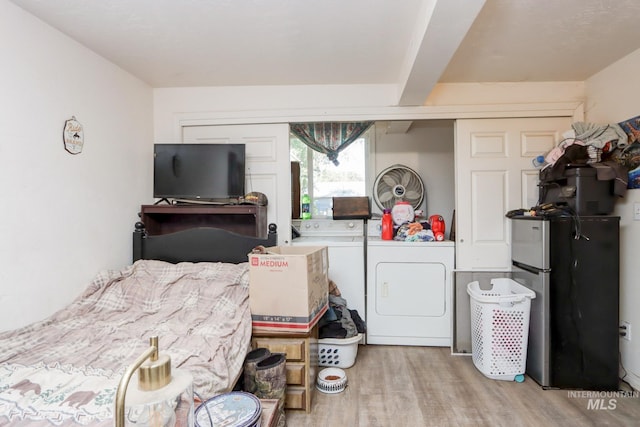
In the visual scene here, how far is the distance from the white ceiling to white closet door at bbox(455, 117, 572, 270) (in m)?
0.38

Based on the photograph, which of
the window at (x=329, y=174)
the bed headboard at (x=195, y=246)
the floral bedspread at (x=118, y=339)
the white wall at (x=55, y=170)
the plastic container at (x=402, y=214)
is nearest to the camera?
the floral bedspread at (x=118, y=339)

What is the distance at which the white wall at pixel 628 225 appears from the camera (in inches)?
84.1

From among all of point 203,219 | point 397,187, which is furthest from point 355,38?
point 397,187

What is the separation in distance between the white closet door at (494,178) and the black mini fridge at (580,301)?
0.53 meters

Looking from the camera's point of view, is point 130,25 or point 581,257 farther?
point 581,257

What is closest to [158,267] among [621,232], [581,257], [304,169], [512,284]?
[304,169]

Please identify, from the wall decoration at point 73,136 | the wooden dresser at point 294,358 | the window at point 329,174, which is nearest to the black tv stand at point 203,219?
the wall decoration at point 73,136

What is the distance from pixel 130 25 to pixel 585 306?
10.5ft

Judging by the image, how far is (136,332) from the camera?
5.51ft

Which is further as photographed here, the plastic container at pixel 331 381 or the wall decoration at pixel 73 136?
the plastic container at pixel 331 381

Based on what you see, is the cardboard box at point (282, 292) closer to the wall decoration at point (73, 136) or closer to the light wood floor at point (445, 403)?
the light wood floor at point (445, 403)

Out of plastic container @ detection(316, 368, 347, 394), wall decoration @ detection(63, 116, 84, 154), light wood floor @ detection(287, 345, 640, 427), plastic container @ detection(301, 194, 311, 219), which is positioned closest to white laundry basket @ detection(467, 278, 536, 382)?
light wood floor @ detection(287, 345, 640, 427)

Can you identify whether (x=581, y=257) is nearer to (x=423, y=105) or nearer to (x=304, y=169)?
(x=423, y=105)

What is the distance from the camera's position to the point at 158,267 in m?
2.26
